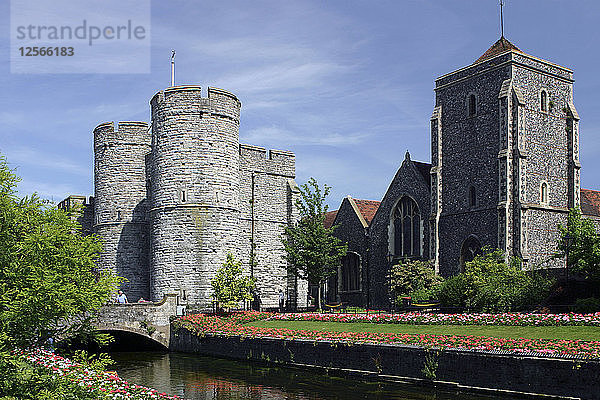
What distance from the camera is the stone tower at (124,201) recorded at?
4053cm

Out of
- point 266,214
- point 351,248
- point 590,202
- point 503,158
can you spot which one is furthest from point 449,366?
point 351,248

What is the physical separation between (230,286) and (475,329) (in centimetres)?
1520

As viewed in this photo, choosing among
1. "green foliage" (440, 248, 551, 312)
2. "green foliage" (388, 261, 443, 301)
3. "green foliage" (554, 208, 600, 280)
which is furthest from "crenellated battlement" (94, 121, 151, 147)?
"green foliage" (554, 208, 600, 280)

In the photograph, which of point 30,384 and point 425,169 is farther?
point 425,169

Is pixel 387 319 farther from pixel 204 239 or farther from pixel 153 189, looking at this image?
pixel 153 189

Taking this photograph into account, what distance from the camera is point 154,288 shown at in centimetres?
3606

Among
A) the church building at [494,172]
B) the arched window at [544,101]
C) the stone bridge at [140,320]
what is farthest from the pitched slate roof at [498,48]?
the stone bridge at [140,320]

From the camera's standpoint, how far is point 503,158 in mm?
36188

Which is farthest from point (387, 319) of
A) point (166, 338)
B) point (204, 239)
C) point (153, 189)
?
point (153, 189)

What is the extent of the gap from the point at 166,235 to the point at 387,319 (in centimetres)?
1481

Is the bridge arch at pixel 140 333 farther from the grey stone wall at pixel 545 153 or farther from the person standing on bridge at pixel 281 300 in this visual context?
the grey stone wall at pixel 545 153

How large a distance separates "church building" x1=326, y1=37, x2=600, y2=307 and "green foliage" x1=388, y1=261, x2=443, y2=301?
1189mm

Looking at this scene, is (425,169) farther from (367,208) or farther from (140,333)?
(140,333)

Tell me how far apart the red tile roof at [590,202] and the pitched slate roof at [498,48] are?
1073cm
